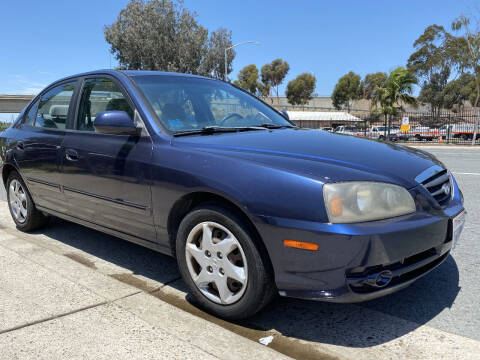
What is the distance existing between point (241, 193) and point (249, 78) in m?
76.6

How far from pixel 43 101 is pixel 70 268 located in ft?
6.23

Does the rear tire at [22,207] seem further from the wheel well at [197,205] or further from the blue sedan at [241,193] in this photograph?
the wheel well at [197,205]

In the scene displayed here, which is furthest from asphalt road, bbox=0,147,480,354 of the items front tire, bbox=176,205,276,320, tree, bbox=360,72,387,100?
tree, bbox=360,72,387,100

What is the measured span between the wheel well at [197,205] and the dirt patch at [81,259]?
112cm

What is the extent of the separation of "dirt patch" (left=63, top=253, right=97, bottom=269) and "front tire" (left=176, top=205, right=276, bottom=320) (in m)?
1.26

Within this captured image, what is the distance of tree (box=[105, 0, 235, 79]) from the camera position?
36500 millimetres

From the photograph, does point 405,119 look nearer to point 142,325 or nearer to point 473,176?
point 473,176

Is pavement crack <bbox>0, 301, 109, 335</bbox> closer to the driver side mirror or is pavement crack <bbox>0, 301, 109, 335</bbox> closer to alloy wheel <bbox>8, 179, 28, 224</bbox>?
the driver side mirror

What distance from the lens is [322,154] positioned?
2.51 meters

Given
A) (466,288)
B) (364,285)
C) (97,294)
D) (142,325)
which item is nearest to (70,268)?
(97,294)

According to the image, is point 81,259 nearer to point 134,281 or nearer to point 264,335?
point 134,281

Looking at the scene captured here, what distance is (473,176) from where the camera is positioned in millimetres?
8227

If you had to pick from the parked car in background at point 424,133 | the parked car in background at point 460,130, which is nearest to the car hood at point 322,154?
the parked car in background at point 460,130

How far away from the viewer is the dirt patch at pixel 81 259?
3648mm
